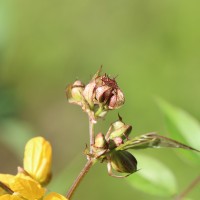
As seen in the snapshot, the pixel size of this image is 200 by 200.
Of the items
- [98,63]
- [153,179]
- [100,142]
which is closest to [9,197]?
[100,142]

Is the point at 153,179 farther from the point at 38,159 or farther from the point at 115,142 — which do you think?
the point at 115,142

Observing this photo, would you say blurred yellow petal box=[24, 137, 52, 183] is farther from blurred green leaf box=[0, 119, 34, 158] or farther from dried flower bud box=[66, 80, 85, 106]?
blurred green leaf box=[0, 119, 34, 158]

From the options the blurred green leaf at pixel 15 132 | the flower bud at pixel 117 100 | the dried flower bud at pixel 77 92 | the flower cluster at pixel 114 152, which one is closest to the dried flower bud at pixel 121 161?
the flower cluster at pixel 114 152

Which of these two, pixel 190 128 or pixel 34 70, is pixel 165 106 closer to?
pixel 190 128

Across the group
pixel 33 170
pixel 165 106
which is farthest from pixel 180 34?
pixel 33 170

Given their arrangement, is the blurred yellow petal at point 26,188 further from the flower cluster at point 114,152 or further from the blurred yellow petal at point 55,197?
the flower cluster at point 114,152
